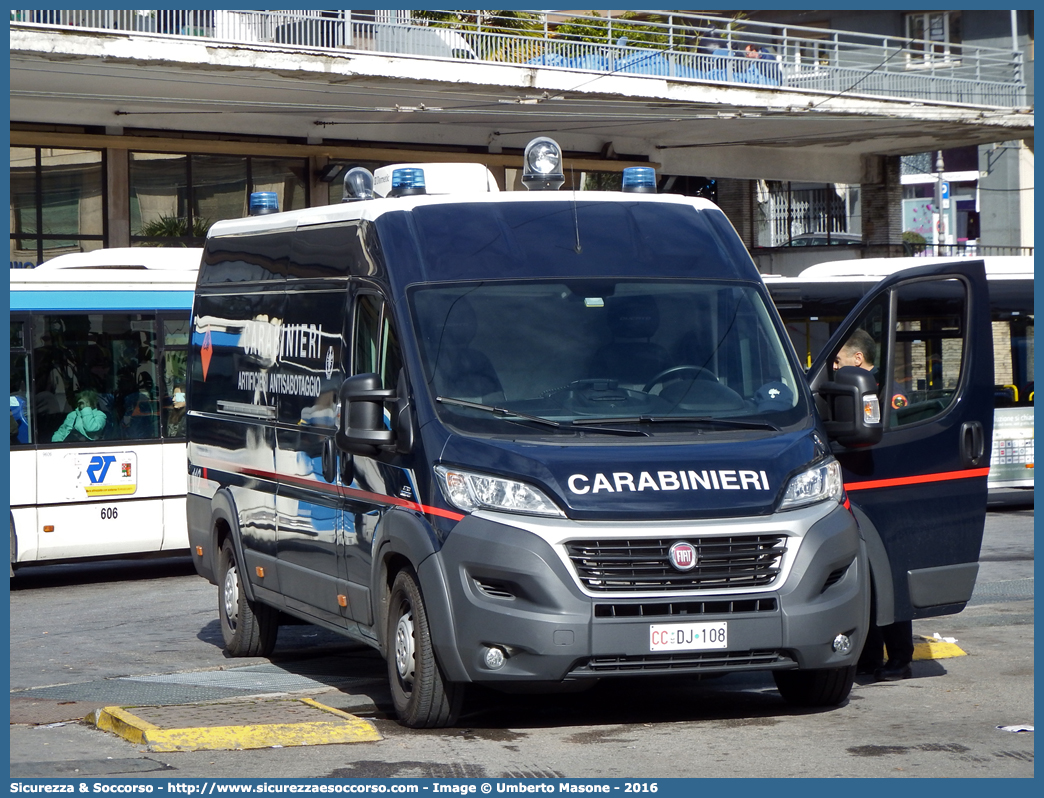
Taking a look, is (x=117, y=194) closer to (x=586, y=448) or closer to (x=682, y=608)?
(x=586, y=448)

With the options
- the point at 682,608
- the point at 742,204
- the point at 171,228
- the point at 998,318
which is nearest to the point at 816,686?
the point at 682,608

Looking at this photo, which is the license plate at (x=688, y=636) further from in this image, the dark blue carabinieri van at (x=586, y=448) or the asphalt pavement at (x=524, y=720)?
the asphalt pavement at (x=524, y=720)

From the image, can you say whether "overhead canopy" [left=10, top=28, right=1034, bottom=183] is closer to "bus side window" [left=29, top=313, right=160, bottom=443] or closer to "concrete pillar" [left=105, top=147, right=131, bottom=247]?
"concrete pillar" [left=105, top=147, right=131, bottom=247]

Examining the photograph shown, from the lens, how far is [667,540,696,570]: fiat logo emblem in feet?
22.0

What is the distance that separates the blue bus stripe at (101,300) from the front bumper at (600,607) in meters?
8.66

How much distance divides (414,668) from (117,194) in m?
20.3

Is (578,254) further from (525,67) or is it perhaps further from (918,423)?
(525,67)

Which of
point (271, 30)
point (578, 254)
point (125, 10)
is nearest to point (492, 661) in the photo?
point (578, 254)

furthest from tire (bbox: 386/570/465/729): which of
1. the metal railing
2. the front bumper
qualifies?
the metal railing

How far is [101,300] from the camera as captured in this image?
1477cm

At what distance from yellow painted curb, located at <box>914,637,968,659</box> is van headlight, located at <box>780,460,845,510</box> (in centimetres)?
253

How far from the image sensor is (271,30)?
82.4 ft

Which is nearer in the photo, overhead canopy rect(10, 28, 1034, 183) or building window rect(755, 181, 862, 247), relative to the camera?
overhead canopy rect(10, 28, 1034, 183)

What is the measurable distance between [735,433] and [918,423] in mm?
1539
